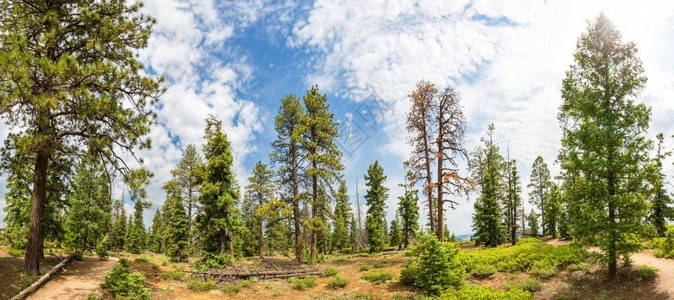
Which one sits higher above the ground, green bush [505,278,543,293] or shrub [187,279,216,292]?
green bush [505,278,543,293]

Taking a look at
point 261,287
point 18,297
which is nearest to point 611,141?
point 261,287

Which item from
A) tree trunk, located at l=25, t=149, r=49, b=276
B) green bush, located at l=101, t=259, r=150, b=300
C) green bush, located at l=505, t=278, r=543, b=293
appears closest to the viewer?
tree trunk, located at l=25, t=149, r=49, b=276

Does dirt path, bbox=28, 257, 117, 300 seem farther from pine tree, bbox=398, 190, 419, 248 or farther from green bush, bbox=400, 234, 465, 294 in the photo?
pine tree, bbox=398, 190, 419, 248

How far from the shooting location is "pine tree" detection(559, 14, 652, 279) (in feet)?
43.0

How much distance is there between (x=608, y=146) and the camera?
13.6 m

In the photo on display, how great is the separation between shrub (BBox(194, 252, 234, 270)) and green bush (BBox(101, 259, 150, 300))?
29.0ft

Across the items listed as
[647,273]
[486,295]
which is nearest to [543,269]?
[647,273]

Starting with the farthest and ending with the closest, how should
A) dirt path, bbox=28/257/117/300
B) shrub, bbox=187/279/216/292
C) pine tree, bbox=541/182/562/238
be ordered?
pine tree, bbox=541/182/562/238, shrub, bbox=187/279/216/292, dirt path, bbox=28/257/117/300

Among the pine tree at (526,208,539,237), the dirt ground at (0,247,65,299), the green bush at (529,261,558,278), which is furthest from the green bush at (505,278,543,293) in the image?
the pine tree at (526,208,539,237)

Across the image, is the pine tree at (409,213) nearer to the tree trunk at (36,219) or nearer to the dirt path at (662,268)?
the dirt path at (662,268)

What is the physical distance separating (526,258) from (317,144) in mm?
15707

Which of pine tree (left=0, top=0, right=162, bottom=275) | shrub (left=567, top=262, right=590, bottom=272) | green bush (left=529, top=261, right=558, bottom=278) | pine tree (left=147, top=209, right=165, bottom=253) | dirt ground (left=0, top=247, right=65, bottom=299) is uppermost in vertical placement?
pine tree (left=0, top=0, right=162, bottom=275)

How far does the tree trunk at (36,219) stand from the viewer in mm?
13109

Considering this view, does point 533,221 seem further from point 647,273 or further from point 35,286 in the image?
point 35,286
